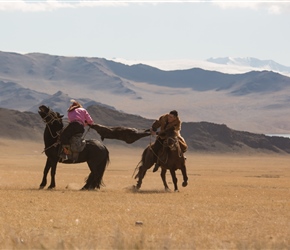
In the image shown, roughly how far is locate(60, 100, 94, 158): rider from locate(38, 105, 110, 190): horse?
314mm

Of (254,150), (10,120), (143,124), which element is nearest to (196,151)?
(254,150)

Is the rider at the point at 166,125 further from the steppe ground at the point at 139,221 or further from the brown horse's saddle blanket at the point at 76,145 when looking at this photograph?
the steppe ground at the point at 139,221

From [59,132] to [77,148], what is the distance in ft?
2.12

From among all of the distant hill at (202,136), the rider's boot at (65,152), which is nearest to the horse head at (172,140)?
the rider's boot at (65,152)

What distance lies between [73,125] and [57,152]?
899mm

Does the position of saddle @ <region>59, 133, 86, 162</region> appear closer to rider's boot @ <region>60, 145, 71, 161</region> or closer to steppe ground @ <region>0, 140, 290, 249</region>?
rider's boot @ <region>60, 145, 71, 161</region>

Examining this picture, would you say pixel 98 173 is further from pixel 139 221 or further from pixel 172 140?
pixel 139 221

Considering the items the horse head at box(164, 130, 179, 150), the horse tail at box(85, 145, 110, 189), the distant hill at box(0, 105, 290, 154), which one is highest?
the horse head at box(164, 130, 179, 150)

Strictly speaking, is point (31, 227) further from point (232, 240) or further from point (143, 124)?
point (143, 124)

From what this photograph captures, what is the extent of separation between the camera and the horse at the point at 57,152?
763 inches

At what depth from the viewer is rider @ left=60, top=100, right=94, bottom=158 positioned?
18.9 meters

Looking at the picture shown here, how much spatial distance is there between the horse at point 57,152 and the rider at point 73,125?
0.31 m

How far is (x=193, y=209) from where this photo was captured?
14539 millimetres

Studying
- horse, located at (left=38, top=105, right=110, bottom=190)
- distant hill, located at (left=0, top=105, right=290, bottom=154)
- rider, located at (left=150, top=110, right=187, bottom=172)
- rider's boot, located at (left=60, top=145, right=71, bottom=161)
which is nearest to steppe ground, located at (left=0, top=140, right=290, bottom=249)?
rider's boot, located at (left=60, top=145, right=71, bottom=161)
